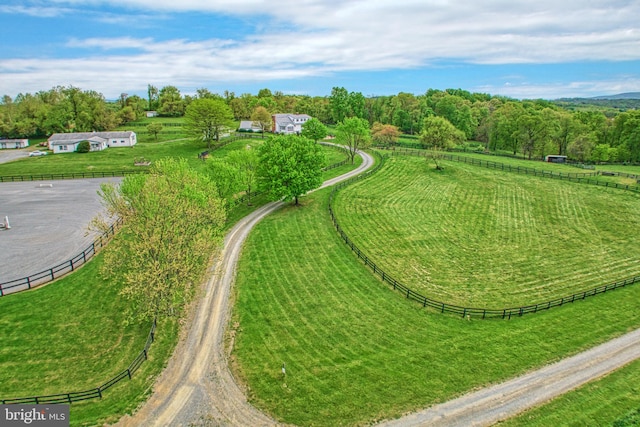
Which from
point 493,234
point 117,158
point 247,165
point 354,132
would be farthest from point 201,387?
point 117,158

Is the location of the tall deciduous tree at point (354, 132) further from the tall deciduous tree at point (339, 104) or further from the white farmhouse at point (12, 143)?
the white farmhouse at point (12, 143)

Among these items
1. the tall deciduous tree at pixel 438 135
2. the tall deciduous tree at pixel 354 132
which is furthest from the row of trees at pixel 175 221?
the tall deciduous tree at pixel 438 135

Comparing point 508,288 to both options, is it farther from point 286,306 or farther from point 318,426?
point 318,426

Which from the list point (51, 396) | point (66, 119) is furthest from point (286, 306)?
point (66, 119)

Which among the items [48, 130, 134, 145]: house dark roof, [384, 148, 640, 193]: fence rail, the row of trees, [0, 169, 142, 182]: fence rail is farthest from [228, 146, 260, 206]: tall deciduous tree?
[48, 130, 134, 145]: house dark roof

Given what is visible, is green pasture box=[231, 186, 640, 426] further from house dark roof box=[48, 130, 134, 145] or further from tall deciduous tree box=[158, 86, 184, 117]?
tall deciduous tree box=[158, 86, 184, 117]

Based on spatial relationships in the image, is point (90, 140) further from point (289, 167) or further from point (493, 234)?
point (493, 234)
